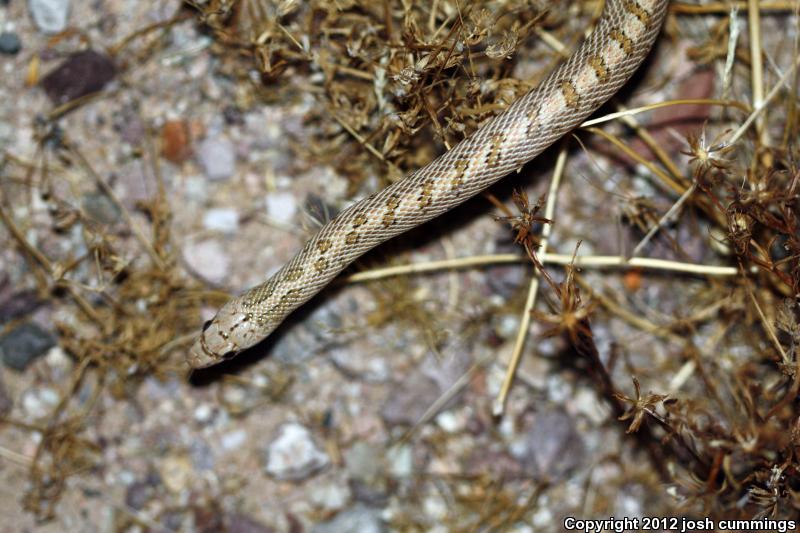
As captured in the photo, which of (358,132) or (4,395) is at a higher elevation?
(358,132)

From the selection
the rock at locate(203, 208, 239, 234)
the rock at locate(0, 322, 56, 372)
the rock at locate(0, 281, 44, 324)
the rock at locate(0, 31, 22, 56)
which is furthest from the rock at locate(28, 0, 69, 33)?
the rock at locate(0, 322, 56, 372)

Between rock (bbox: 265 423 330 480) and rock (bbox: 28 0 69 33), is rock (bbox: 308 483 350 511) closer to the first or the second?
rock (bbox: 265 423 330 480)

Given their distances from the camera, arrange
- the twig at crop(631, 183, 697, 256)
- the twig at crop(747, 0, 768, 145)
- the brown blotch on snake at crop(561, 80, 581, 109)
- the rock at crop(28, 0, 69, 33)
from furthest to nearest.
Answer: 1. the rock at crop(28, 0, 69, 33)
2. the twig at crop(747, 0, 768, 145)
3. the twig at crop(631, 183, 697, 256)
4. the brown blotch on snake at crop(561, 80, 581, 109)

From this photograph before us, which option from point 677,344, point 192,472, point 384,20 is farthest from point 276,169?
point 677,344

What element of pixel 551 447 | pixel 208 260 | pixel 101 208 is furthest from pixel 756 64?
pixel 101 208

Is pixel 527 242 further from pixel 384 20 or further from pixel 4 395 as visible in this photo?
pixel 4 395

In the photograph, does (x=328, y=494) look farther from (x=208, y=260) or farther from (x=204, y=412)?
(x=208, y=260)

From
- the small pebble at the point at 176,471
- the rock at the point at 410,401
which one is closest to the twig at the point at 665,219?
the rock at the point at 410,401
